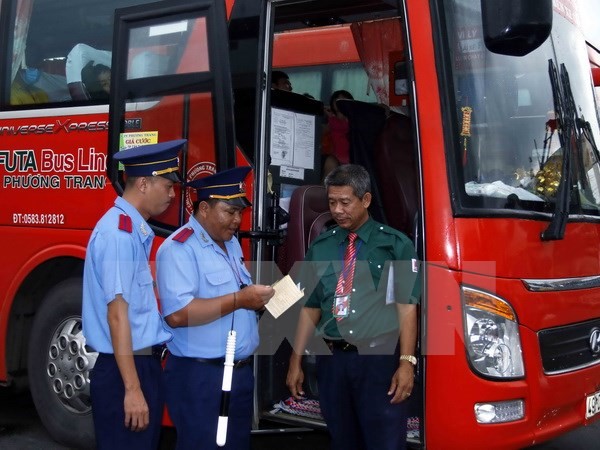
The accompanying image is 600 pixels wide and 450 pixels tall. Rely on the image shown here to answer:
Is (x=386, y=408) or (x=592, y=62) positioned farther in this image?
(x=592, y=62)

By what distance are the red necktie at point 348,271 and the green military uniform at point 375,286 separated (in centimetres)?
2

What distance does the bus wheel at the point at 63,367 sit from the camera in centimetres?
563

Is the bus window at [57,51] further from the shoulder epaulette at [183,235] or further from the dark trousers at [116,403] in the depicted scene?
the dark trousers at [116,403]

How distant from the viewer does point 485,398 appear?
4.26 metres

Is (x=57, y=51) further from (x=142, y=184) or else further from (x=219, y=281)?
(x=219, y=281)

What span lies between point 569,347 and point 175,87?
2.63 metres

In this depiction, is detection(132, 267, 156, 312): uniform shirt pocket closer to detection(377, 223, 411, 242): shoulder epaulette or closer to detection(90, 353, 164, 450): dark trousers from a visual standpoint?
detection(90, 353, 164, 450): dark trousers

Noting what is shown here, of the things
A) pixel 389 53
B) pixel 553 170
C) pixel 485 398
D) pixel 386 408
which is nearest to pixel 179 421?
pixel 386 408

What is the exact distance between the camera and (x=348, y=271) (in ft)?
13.8

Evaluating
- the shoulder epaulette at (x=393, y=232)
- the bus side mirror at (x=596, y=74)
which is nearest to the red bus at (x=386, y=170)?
the shoulder epaulette at (x=393, y=232)

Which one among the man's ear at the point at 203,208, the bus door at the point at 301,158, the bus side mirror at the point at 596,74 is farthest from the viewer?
the bus side mirror at the point at 596,74

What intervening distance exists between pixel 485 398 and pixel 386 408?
0.51 m

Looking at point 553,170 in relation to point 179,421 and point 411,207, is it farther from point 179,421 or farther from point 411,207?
point 179,421

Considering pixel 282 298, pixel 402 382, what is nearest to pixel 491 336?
pixel 402 382
